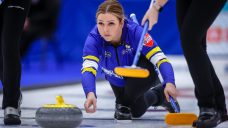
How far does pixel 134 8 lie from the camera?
1084 cm

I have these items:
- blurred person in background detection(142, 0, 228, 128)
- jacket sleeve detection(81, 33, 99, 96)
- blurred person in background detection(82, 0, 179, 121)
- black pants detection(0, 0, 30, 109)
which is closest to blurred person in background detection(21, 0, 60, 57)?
blurred person in background detection(82, 0, 179, 121)

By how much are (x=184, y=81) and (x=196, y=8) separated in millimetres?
5136

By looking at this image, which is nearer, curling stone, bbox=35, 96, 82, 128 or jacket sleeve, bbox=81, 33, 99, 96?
curling stone, bbox=35, 96, 82, 128

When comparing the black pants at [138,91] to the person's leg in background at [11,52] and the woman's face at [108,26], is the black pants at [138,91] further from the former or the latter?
the person's leg in background at [11,52]

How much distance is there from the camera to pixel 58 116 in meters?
3.84

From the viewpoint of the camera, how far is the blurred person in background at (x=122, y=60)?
13.7 ft

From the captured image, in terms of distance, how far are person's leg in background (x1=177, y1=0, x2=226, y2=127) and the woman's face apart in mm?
460

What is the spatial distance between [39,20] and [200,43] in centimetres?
723

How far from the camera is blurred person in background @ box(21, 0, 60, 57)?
1086 cm

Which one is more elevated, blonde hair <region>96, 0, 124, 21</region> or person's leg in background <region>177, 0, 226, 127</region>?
blonde hair <region>96, 0, 124, 21</region>

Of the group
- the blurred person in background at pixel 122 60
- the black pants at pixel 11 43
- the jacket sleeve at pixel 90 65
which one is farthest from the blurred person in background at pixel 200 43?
the black pants at pixel 11 43

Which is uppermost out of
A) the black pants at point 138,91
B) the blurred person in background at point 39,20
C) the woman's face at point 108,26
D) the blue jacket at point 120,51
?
the blurred person in background at point 39,20

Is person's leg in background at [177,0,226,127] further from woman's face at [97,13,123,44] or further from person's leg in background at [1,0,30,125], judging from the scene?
person's leg in background at [1,0,30,125]

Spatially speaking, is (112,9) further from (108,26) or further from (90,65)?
(90,65)
